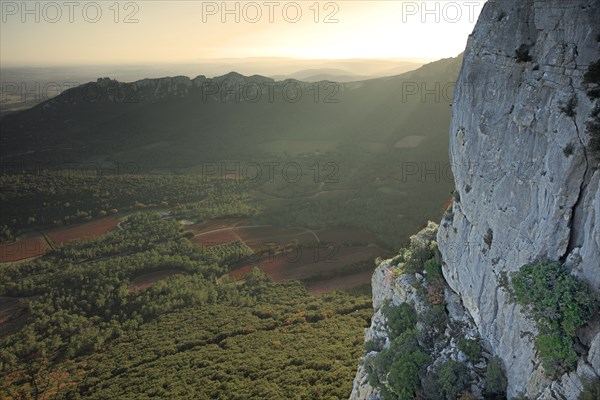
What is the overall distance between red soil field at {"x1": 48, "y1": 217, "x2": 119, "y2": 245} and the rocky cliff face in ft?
223

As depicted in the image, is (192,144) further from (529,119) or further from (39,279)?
(529,119)

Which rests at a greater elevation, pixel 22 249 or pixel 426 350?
pixel 426 350

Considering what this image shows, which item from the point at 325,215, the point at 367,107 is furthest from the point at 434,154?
the point at 367,107

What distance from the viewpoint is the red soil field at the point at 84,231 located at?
225 ft

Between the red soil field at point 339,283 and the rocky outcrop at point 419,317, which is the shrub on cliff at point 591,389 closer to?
the rocky outcrop at point 419,317

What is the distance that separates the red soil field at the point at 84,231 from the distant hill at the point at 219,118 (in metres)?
35.4

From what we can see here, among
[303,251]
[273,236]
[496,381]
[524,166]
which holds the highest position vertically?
[524,166]

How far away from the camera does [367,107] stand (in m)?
133

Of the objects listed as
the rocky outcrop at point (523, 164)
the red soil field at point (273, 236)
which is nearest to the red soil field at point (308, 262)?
the red soil field at point (273, 236)

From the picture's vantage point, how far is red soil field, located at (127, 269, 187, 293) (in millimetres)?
52469

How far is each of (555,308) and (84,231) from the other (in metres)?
75.4

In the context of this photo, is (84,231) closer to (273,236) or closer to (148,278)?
(148,278)

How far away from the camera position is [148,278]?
55031mm

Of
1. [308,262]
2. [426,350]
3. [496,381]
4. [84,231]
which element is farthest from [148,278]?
[496,381]
